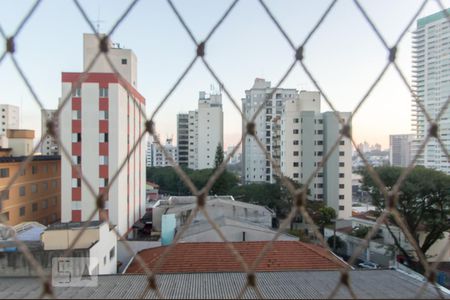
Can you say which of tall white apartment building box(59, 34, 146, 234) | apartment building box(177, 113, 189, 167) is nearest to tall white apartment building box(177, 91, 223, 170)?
apartment building box(177, 113, 189, 167)

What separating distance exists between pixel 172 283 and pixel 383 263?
522 centimetres

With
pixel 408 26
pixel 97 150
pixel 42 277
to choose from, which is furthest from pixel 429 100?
pixel 42 277

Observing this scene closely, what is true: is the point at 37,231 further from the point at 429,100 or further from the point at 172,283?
the point at 429,100

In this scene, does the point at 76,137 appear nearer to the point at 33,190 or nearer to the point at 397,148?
the point at 33,190

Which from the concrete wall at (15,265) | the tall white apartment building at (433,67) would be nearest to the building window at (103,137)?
the concrete wall at (15,265)

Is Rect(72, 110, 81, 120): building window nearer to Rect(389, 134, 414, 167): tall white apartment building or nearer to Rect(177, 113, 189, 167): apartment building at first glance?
Rect(177, 113, 189, 167): apartment building

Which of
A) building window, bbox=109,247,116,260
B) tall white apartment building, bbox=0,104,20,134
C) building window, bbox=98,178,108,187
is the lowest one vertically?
building window, bbox=109,247,116,260

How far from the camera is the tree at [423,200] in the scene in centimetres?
558

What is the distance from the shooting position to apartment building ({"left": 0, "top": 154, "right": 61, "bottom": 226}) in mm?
6578

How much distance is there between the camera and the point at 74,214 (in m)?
6.04

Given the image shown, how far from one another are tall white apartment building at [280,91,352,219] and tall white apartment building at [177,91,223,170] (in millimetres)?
6096

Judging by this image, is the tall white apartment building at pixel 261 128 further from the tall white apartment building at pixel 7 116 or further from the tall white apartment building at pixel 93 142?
the tall white apartment building at pixel 7 116

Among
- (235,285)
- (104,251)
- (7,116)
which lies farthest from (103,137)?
(7,116)

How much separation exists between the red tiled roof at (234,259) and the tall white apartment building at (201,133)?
12.4 meters
